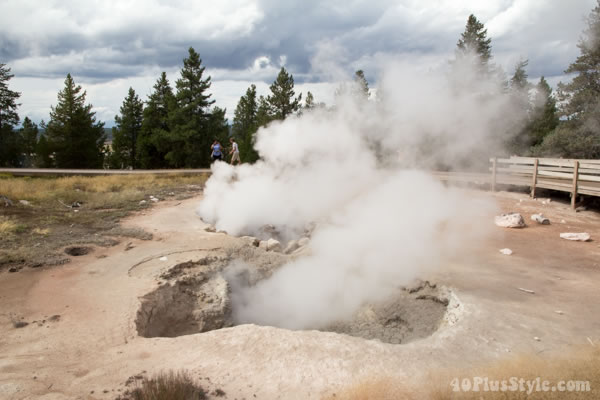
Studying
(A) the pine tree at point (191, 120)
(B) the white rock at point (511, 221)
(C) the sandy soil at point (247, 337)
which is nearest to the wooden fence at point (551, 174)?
(B) the white rock at point (511, 221)

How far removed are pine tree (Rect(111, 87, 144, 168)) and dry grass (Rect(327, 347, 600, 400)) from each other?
52.2m

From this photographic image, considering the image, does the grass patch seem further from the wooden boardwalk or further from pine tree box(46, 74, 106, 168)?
pine tree box(46, 74, 106, 168)

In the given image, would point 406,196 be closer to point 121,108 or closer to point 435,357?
point 435,357

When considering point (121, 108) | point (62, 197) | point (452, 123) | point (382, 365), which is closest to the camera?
point (382, 365)

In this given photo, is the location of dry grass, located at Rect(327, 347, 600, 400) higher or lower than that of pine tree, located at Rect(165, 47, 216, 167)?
lower

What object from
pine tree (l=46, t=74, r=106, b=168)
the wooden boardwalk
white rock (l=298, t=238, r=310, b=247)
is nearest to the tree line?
pine tree (l=46, t=74, r=106, b=168)

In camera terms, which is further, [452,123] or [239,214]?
[452,123]

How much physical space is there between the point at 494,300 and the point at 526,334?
1.18 meters

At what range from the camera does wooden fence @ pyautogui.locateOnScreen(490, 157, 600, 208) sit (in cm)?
1305

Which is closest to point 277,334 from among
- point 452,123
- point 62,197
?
point 452,123

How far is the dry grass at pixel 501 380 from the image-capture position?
351 cm

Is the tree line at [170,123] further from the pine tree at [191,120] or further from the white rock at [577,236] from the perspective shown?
the white rock at [577,236]

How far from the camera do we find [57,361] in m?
4.43

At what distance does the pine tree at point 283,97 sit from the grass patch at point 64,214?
69.1 ft
